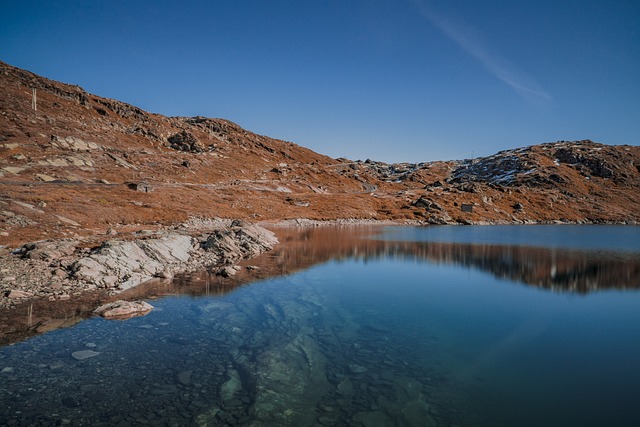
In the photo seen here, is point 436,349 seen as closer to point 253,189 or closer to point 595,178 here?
point 253,189

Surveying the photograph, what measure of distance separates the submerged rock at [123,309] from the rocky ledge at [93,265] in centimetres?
349

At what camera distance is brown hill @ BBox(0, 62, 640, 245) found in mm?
52562

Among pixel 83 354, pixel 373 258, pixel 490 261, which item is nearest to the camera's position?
pixel 83 354

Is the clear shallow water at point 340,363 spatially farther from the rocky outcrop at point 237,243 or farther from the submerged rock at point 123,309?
the rocky outcrop at point 237,243

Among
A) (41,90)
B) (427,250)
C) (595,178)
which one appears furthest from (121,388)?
(595,178)

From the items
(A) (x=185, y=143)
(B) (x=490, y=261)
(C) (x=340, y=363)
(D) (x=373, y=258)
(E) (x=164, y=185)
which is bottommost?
(C) (x=340, y=363)

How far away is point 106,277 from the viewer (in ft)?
81.2

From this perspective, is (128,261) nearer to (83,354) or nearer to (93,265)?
(93,265)

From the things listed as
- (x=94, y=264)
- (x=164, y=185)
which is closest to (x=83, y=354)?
(x=94, y=264)

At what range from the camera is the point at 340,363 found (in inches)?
601

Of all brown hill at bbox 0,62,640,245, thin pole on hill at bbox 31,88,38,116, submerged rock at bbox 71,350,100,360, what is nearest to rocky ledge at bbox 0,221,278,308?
brown hill at bbox 0,62,640,245

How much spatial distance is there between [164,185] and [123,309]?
78707 mm

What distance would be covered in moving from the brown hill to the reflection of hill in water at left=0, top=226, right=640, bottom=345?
664 inches

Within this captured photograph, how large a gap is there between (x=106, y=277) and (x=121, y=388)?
1509cm
